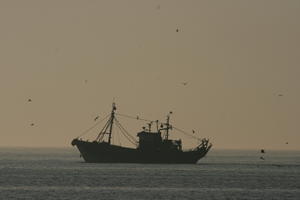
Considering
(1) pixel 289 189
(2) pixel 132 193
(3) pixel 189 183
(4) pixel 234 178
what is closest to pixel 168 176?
(4) pixel 234 178

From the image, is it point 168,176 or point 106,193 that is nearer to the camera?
point 106,193

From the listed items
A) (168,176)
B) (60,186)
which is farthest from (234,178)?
(60,186)

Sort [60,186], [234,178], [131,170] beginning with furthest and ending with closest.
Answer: [131,170]
[234,178]
[60,186]

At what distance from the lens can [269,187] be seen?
145 metres

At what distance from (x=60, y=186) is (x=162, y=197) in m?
22.2

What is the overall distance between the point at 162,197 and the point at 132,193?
7.69 metres

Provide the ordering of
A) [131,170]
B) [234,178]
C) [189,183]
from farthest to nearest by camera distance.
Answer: [131,170]
[234,178]
[189,183]

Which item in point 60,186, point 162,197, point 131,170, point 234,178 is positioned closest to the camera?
point 162,197

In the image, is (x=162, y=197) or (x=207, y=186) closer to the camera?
(x=162, y=197)

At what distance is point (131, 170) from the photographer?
194 meters

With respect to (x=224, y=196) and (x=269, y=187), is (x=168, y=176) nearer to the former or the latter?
(x=269, y=187)

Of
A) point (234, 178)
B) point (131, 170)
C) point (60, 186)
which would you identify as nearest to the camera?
point (60, 186)

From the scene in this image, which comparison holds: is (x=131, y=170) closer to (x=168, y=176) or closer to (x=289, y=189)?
(x=168, y=176)

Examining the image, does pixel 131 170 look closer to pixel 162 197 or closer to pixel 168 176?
pixel 168 176
